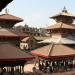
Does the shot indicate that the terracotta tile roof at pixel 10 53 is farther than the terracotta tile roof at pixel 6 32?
No

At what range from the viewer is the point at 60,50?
2153cm

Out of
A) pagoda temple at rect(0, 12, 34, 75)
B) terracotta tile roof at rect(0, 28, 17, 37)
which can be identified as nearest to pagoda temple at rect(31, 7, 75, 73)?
pagoda temple at rect(0, 12, 34, 75)

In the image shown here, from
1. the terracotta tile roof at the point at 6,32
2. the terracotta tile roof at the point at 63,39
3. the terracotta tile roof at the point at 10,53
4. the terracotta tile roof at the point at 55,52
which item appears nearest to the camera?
the terracotta tile roof at the point at 10,53

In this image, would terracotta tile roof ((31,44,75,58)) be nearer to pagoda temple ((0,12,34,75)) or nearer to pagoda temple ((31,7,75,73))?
pagoda temple ((31,7,75,73))

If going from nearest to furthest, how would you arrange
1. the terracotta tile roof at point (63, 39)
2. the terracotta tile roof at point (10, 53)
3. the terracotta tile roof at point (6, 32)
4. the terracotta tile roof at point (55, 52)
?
the terracotta tile roof at point (10, 53), the terracotta tile roof at point (55, 52), the terracotta tile roof at point (6, 32), the terracotta tile roof at point (63, 39)

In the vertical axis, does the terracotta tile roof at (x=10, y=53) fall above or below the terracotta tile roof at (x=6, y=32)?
below

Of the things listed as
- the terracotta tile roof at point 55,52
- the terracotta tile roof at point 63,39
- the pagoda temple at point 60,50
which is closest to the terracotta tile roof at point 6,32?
the terracotta tile roof at point 55,52

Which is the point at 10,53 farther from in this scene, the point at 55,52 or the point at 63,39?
the point at 63,39

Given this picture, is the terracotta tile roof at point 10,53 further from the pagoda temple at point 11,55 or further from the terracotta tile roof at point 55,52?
the terracotta tile roof at point 55,52

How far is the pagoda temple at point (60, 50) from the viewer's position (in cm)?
2059

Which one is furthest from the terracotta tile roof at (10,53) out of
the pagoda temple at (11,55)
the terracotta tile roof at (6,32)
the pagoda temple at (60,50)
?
the pagoda temple at (60,50)

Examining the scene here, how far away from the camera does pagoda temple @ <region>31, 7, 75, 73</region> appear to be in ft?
67.6

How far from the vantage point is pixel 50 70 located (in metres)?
20.4

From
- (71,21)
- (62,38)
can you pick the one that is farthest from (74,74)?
(71,21)
